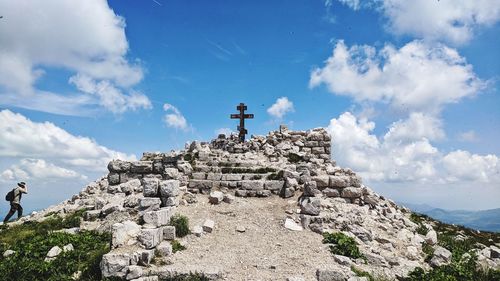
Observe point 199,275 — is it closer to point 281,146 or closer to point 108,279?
point 108,279

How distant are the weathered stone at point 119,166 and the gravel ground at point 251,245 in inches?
281

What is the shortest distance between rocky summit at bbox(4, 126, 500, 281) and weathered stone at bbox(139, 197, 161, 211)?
→ 37 mm

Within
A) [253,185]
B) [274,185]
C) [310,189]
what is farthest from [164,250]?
[274,185]

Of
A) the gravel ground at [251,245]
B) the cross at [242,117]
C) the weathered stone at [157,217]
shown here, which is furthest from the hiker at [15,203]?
the cross at [242,117]

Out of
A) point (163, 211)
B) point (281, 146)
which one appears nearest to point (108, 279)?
point (163, 211)

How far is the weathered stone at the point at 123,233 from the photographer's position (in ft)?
35.5

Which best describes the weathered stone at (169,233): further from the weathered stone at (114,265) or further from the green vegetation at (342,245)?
the green vegetation at (342,245)

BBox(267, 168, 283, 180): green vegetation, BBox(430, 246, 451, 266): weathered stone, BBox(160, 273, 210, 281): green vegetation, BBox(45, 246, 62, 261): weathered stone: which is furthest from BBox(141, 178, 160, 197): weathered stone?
BBox(430, 246, 451, 266): weathered stone

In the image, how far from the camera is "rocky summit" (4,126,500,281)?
34.5ft

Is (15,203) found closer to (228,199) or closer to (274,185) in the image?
(228,199)

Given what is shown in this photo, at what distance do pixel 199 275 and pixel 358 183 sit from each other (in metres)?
10.5

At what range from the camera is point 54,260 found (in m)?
10.6

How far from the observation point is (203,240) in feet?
40.4

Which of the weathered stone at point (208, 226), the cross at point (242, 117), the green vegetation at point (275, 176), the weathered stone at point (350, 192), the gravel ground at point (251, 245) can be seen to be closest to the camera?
the gravel ground at point (251, 245)
